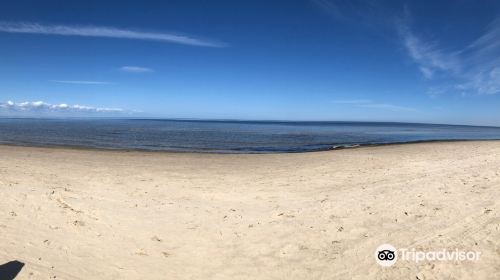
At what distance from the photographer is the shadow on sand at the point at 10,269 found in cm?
594

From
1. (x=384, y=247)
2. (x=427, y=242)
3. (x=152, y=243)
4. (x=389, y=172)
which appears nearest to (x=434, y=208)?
(x=427, y=242)

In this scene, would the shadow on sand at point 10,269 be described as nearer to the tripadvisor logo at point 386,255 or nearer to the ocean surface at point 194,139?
the tripadvisor logo at point 386,255

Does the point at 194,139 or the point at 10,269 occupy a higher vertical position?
the point at 10,269

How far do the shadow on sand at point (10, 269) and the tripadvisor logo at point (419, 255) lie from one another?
6674 millimetres

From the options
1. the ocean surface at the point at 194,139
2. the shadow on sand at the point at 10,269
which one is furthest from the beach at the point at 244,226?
the ocean surface at the point at 194,139

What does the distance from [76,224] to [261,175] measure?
9.26 m

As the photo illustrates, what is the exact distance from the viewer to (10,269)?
616 centimetres

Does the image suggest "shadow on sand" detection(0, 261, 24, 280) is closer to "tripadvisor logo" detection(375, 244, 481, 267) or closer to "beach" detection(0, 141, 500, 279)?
"beach" detection(0, 141, 500, 279)

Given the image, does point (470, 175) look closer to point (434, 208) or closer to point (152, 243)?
point (434, 208)

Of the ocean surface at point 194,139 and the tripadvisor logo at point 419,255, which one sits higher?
the tripadvisor logo at point 419,255

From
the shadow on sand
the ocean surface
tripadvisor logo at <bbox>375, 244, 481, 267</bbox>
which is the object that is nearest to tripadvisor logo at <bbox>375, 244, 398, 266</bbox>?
tripadvisor logo at <bbox>375, 244, 481, 267</bbox>

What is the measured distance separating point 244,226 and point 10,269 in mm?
5028

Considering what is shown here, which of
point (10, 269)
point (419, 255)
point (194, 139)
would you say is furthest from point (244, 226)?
point (194, 139)

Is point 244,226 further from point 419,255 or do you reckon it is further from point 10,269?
point 10,269
